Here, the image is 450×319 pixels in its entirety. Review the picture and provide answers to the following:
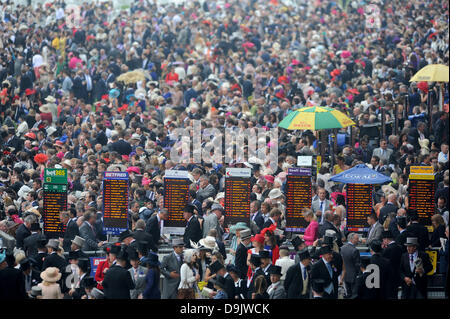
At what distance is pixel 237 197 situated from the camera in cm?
1606

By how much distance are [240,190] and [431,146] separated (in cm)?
747

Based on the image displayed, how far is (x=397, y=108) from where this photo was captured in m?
22.9

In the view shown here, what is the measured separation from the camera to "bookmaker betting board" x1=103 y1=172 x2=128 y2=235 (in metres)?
15.7

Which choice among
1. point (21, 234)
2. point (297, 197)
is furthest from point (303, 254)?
point (21, 234)

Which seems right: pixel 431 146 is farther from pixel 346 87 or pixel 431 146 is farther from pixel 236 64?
pixel 236 64

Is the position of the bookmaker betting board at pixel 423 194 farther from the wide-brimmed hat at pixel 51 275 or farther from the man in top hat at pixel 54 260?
the wide-brimmed hat at pixel 51 275

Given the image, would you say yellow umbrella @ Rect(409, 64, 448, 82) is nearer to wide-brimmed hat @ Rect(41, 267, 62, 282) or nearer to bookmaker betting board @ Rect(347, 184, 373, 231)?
bookmaker betting board @ Rect(347, 184, 373, 231)

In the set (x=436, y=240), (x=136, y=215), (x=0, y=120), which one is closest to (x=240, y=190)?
(x=136, y=215)

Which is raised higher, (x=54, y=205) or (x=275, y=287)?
(x=54, y=205)

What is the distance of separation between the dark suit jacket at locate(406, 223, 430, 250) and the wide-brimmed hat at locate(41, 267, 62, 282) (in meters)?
5.56

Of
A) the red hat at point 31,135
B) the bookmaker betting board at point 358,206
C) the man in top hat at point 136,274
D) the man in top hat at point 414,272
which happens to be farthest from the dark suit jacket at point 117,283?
the red hat at point 31,135

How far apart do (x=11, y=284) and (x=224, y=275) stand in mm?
2958

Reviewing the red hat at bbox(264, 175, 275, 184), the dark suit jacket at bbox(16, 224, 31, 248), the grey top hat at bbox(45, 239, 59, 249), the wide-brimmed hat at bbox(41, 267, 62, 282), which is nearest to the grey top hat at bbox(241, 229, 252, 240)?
the grey top hat at bbox(45, 239, 59, 249)

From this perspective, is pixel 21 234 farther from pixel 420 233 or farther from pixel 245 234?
pixel 420 233
